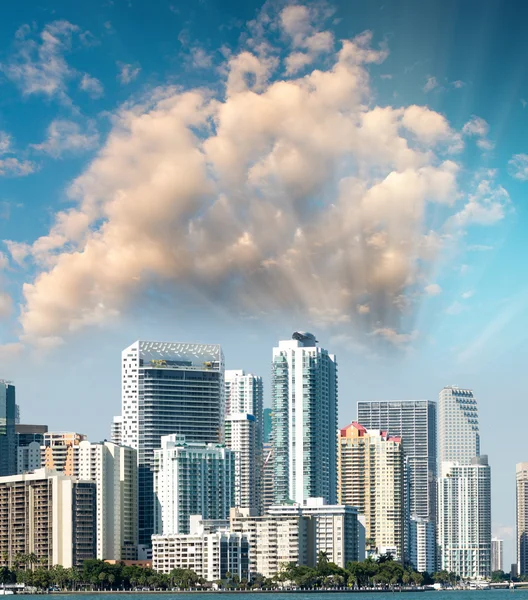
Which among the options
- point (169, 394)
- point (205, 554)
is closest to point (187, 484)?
point (205, 554)

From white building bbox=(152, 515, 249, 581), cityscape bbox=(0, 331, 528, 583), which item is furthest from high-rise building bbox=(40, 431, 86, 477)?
white building bbox=(152, 515, 249, 581)

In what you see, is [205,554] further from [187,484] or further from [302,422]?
[302,422]

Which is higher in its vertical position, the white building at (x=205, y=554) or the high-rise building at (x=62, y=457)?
the high-rise building at (x=62, y=457)

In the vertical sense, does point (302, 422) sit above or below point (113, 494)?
above

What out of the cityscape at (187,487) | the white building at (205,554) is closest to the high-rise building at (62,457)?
the cityscape at (187,487)

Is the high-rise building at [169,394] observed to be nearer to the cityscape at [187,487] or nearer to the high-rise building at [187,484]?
Answer: the cityscape at [187,487]

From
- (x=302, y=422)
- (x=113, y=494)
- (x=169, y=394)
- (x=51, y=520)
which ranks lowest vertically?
(x=51, y=520)

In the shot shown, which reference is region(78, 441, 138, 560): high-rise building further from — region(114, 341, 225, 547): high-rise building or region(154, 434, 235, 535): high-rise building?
region(114, 341, 225, 547): high-rise building

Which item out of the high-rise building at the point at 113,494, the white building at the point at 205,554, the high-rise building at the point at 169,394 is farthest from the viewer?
the high-rise building at the point at 169,394
